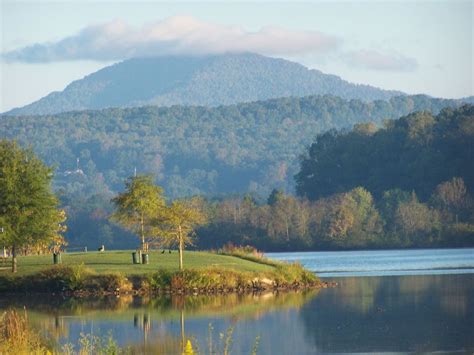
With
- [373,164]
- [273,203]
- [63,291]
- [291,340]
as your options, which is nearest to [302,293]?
[63,291]

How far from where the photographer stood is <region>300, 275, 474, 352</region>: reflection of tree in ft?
123

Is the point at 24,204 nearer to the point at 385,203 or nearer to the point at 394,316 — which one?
the point at 394,316

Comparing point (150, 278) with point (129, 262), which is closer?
point (150, 278)

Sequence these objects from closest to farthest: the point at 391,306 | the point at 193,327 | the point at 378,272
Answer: the point at 193,327, the point at 391,306, the point at 378,272

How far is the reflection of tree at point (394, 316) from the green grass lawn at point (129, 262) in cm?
515

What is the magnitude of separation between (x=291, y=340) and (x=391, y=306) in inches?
445

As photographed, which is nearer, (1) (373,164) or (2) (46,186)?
(2) (46,186)

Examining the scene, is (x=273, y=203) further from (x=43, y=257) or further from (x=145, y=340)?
(x=145, y=340)

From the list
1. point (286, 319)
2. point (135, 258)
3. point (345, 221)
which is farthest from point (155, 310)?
point (345, 221)

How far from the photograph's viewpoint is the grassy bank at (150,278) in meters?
57.9

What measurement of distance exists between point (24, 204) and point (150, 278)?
8.99m

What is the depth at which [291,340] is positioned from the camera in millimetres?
39406

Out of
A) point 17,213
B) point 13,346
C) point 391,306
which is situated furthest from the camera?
point 17,213

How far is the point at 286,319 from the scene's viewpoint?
45.5 metres
